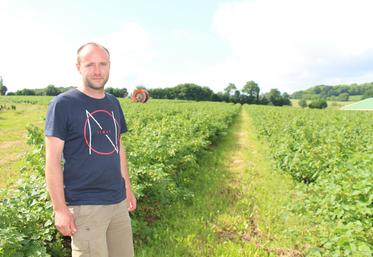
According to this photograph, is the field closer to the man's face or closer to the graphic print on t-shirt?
the graphic print on t-shirt

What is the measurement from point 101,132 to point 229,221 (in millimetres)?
3630

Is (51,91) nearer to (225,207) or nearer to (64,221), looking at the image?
(225,207)

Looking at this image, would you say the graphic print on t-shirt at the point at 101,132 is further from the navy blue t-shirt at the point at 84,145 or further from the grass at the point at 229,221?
the grass at the point at 229,221

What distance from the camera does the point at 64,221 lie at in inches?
93.7

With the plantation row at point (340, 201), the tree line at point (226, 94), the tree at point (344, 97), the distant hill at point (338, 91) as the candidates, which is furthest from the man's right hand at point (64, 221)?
the tree at point (344, 97)

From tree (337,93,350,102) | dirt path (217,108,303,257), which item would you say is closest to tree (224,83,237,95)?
tree (337,93,350,102)

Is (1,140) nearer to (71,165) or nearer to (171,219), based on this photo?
(171,219)

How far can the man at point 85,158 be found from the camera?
238 centimetres

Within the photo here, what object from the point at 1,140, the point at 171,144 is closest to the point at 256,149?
the point at 171,144

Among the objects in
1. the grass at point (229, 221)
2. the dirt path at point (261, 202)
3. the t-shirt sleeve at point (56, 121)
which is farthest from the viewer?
the dirt path at point (261, 202)

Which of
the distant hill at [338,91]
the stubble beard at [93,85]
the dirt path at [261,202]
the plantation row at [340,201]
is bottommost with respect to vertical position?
the dirt path at [261,202]

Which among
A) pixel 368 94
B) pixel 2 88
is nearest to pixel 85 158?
pixel 2 88

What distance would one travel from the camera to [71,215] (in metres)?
2.45

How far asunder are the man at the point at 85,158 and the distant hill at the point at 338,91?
13002 cm
